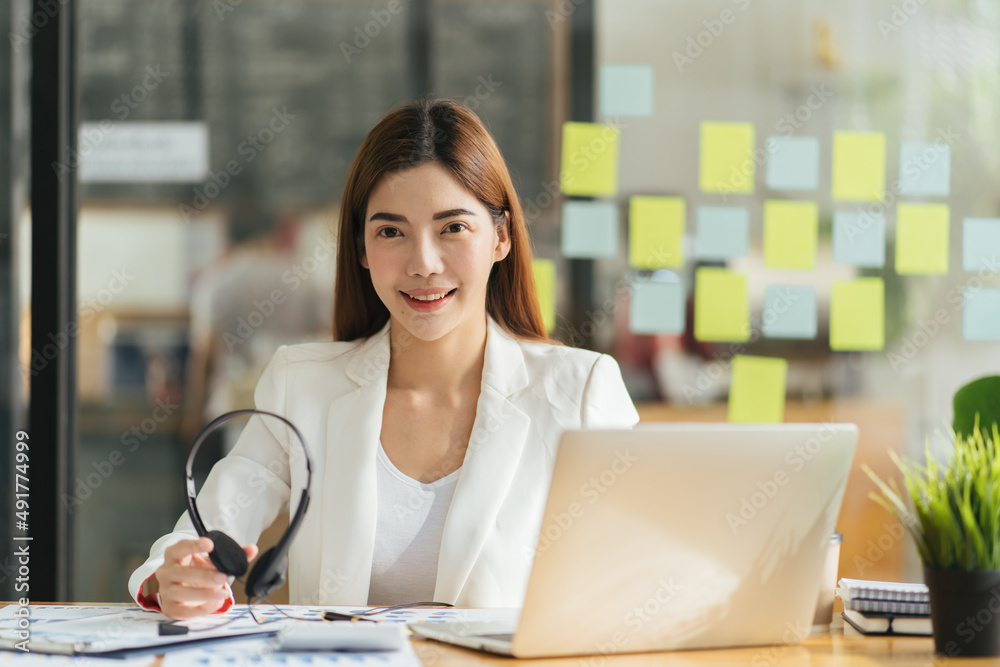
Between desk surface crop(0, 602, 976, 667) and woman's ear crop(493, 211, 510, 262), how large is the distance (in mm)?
793

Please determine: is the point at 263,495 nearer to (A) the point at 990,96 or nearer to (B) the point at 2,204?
(B) the point at 2,204

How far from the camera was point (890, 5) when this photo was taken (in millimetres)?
2871

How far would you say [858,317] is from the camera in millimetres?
2836

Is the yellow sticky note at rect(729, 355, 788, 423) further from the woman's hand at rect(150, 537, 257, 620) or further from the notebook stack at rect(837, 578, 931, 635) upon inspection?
the woman's hand at rect(150, 537, 257, 620)

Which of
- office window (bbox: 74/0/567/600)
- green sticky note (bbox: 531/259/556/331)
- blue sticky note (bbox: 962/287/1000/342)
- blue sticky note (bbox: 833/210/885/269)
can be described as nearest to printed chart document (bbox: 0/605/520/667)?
green sticky note (bbox: 531/259/556/331)

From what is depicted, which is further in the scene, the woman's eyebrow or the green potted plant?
the woman's eyebrow

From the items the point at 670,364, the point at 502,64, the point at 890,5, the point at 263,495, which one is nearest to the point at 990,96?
the point at 890,5

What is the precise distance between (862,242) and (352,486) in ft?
6.50

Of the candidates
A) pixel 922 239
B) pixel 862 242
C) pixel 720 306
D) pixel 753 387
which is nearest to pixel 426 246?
pixel 720 306

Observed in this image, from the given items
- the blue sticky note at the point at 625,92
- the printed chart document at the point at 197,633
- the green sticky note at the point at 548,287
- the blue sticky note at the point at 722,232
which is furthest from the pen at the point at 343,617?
the blue sticky note at the point at 625,92

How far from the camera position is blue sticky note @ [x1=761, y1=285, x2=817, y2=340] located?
9.21 feet

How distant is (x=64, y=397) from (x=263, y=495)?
0.73 m

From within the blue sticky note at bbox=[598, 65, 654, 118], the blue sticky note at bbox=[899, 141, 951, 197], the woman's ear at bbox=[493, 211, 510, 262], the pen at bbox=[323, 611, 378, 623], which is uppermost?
the blue sticky note at bbox=[598, 65, 654, 118]

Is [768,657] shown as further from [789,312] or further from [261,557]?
[789,312]
